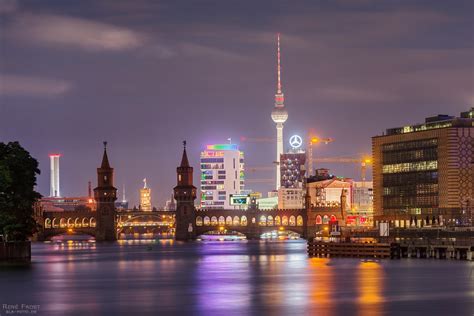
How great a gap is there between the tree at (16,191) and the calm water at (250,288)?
19.4 feet

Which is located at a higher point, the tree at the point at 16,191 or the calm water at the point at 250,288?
the tree at the point at 16,191

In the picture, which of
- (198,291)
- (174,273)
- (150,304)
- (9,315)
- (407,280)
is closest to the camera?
(9,315)

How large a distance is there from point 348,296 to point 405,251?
75.4 m

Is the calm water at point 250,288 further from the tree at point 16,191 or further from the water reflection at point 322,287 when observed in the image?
the tree at point 16,191

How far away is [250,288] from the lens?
124 m

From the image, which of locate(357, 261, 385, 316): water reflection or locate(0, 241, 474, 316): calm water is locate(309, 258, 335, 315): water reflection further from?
locate(357, 261, 385, 316): water reflection

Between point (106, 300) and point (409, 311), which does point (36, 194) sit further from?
point (409, 311)

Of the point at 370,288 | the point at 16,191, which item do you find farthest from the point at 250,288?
the point at 16,191

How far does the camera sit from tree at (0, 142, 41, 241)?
501 feet

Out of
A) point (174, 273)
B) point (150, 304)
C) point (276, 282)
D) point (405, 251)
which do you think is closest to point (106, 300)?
point (150, 304)

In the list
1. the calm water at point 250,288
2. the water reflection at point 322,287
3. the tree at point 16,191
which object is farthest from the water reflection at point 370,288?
the tree at point 16,191

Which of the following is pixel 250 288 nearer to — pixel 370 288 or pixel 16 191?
pixel 370 288

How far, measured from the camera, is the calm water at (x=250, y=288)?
331 ft

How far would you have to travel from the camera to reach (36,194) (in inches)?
6476
